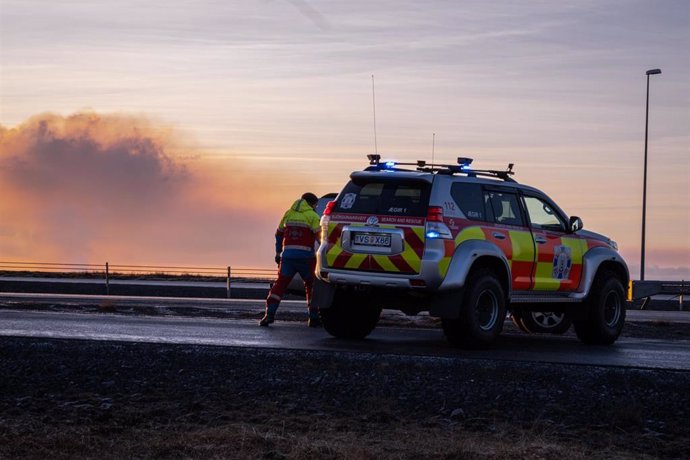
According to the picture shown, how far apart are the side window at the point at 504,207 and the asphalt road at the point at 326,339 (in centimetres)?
164

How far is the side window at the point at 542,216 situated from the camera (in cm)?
1582

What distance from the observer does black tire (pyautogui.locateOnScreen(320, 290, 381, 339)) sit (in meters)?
15.6

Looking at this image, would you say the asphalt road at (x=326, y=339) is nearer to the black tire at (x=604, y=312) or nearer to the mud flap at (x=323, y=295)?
the black tire at (x=604, y=312)

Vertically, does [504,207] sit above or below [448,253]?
above

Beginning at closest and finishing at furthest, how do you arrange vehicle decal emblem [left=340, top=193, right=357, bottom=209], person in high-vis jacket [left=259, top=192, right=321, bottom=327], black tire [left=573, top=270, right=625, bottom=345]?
vehicle decal emblem [left=340, top=193, right=357, bottom=209] < black tire [left=573, top=270, right=625, bottom=345] < person in high-vis jacket [left=259, top=192, right=321, bottom=327]

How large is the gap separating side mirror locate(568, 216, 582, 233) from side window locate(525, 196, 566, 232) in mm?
99

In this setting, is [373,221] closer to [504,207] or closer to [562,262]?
[504,207]

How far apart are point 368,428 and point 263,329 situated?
7723mm

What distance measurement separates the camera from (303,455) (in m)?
8.42

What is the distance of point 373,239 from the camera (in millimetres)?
14359

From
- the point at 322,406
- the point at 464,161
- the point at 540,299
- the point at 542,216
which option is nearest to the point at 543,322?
the point at 540,299

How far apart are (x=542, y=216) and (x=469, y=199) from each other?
1736 millimetres

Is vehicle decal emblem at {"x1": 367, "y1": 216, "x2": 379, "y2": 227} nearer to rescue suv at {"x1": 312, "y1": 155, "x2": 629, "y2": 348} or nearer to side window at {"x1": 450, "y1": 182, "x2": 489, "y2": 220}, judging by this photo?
rescue suv at {"x1": 312, "y1": 155, "x2": 629, "y2": 348}

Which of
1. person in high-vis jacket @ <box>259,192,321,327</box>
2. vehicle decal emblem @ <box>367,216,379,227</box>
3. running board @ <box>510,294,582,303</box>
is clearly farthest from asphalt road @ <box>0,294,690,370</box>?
vehicle decal emblem @ <box>367,216,379,227</box>
